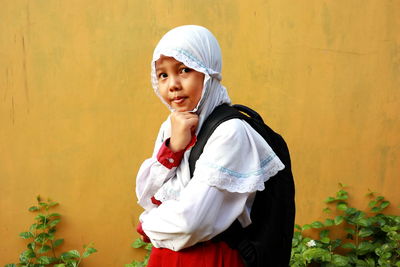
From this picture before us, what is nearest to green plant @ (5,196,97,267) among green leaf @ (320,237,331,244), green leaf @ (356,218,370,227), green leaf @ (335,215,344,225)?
green leaf @ (320,237,331,244)

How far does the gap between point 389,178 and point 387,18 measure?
3.69 ft

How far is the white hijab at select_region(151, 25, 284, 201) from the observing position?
1429mm

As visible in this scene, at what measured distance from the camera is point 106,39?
128 inches

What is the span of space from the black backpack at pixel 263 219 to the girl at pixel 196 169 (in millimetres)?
32

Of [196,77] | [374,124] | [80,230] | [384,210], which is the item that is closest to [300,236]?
[384,210]

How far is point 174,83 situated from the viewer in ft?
5.31

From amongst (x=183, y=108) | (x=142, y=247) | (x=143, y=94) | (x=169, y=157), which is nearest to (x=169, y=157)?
(x=169, y=157)

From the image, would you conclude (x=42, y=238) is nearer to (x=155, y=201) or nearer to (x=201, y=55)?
(x=155, y=201)

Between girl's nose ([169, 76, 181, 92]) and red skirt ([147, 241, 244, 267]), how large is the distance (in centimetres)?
54

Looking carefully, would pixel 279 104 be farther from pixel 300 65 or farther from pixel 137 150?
pixel 137 150

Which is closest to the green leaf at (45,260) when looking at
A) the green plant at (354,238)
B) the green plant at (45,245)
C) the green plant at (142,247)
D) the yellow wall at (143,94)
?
the green plant at (45,245)

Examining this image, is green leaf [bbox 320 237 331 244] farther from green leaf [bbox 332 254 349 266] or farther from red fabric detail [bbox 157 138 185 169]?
red fabric detail [bbox 157 138 185 169]

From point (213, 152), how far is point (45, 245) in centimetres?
236

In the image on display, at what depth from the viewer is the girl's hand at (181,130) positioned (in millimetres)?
1542
